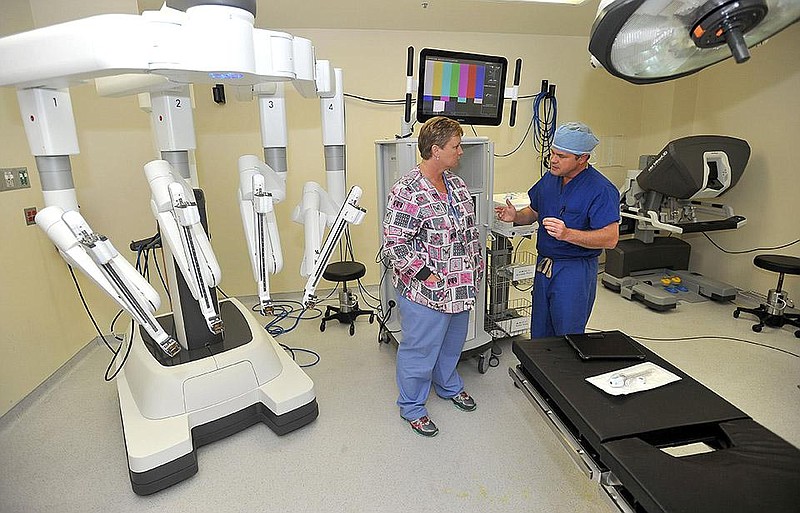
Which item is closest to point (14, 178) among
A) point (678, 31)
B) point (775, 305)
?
point (678, 31)

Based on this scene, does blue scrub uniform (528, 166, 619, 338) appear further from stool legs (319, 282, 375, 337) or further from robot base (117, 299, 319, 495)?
stool legs (319, 282, 375, 337)

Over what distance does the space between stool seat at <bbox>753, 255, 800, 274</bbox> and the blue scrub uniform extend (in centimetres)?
182

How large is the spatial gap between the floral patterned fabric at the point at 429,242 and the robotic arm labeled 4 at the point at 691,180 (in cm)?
218

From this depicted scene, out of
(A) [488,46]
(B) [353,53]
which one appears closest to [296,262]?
(B) [353,53]

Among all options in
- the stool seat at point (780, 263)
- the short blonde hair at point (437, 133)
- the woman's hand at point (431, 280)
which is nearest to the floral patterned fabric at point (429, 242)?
the woman's hand at point (431, 280)

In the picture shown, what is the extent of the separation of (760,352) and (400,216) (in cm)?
269

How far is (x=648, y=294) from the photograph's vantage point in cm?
380

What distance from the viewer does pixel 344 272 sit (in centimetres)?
354

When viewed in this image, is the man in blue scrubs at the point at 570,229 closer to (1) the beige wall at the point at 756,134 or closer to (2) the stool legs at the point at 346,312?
(2) the stool legs at the point at 346,312

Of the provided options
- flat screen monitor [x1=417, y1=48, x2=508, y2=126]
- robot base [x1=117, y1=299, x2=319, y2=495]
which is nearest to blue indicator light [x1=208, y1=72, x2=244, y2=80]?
flat screen monitor [x1=417, y1=48, x2=508, y2=126]

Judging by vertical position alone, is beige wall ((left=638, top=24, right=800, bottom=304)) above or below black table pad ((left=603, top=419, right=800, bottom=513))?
above

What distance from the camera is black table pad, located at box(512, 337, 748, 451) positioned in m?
1.26

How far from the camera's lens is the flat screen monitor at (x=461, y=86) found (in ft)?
7.93

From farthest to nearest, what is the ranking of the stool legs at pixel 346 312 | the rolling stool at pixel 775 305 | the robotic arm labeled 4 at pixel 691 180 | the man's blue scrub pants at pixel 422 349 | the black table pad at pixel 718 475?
the stool legs at pixel 346 312 < the robotic arm labeled 4 at pixel 691 180 < the rolling stool at pixel 775 305 < the man's blue scrub pants at pixel 422 349 < the black table pad at pixel 718 475
